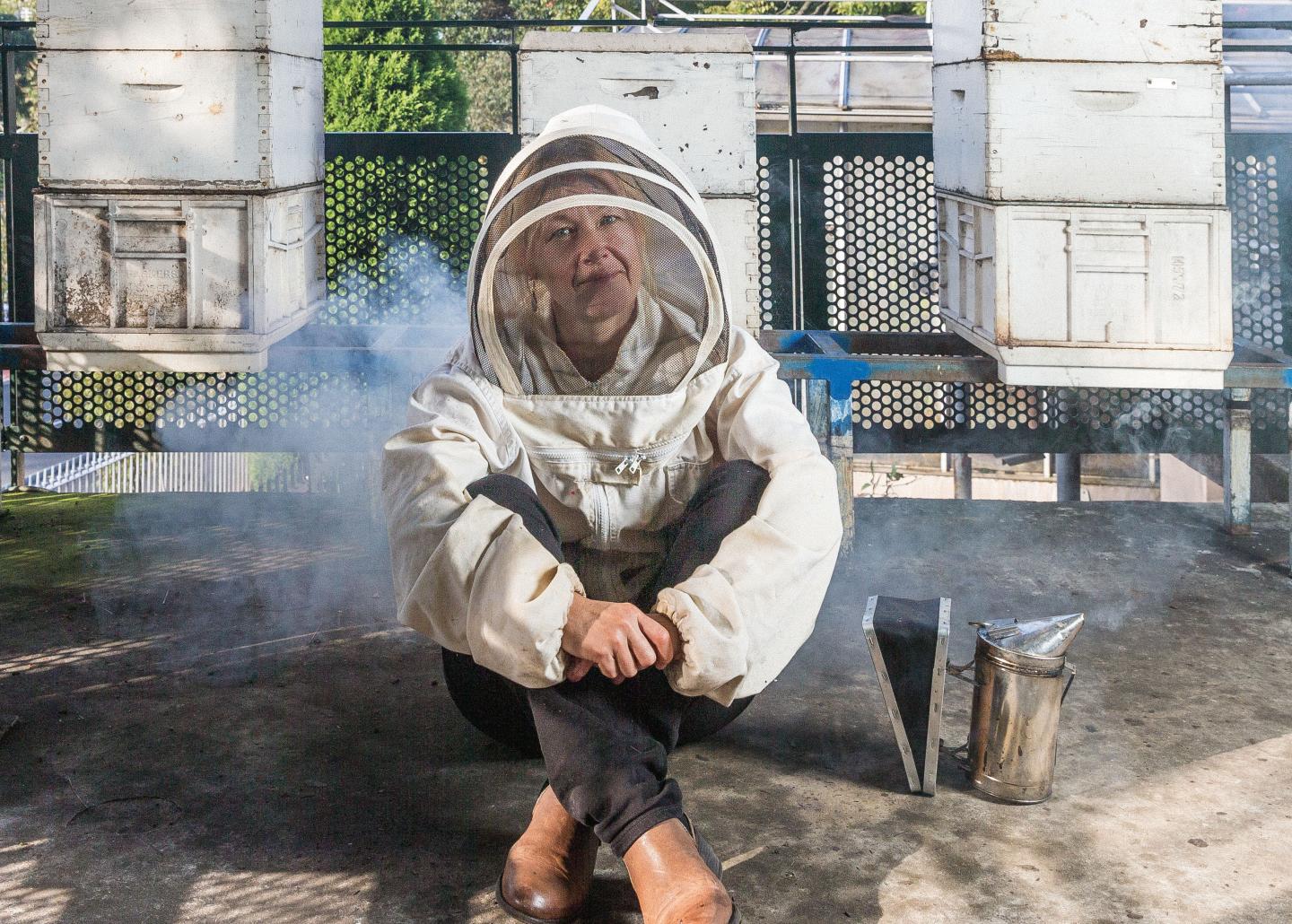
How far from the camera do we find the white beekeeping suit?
2195 millimetres

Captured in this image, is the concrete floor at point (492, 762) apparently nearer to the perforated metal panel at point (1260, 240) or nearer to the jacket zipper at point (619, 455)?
the jacket zipper at point (619, 455)

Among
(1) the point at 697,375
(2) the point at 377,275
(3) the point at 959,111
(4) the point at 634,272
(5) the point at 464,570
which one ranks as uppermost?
(3) the point at 959,111

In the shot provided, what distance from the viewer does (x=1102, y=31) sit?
3.56m

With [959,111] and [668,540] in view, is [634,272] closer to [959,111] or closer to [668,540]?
[668,540]

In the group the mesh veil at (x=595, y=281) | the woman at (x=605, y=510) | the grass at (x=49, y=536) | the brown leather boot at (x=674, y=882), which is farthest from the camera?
the grass at (x=49, y=536)

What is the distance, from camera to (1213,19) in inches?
140

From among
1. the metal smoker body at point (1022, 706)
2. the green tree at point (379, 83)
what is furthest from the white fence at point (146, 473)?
the metal smoker body at point (1022, 706)

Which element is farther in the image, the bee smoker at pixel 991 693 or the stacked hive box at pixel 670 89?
the stacked hive box at pixel 670 89

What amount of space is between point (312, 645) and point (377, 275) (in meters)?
2.11

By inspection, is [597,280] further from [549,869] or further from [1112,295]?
[1112,295]

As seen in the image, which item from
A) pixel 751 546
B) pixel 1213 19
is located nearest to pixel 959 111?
pixel 1213 19

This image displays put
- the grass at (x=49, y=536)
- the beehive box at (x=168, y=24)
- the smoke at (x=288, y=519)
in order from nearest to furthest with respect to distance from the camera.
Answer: the smoke at (x=288, y=519) < the beehive box at (x=168, y=24) < the grass at (x=49, y=536)

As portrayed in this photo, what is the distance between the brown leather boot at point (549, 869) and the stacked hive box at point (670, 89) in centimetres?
215

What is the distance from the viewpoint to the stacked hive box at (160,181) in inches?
146
